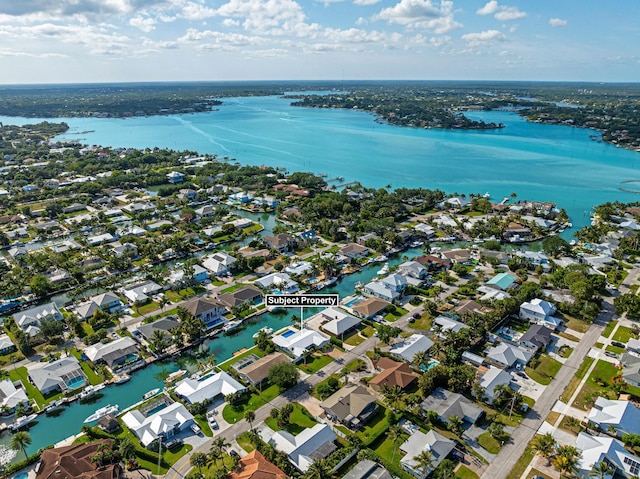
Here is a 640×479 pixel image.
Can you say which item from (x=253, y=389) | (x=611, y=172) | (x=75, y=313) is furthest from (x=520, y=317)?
(x=611, y=172)

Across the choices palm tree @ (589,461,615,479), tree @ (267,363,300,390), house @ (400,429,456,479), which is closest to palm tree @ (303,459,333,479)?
house @ (400,429,456,479)

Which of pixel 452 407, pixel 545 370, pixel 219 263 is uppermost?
pixel 219 263

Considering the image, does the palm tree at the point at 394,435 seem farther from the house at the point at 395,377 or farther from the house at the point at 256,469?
the house at the point at 256,469

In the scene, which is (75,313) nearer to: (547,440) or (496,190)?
(547,440)

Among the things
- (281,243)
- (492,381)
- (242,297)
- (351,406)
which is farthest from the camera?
(281,243)

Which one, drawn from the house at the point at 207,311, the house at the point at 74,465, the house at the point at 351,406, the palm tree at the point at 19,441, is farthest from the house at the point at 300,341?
the palm tree at the point at 19,441

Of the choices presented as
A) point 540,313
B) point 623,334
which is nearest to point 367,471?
point 540,313

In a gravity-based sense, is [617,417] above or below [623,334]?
above

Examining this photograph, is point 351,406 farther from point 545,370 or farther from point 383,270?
point 383,270
